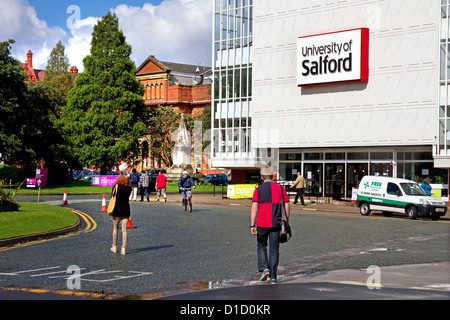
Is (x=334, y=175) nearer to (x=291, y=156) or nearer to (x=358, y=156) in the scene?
(x=358, y=156)

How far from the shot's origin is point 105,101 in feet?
232

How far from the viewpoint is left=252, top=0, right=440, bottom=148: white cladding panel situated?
43625mm

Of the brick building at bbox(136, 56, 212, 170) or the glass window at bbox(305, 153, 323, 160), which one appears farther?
the brick building at bbox(136, 56, 212, 170)

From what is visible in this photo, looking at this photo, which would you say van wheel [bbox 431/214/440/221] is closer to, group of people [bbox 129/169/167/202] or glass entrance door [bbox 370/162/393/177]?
glass entrance door [bbox 370/162/393/177]

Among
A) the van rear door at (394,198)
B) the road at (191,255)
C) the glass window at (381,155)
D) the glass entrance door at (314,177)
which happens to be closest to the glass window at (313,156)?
the glass entrance door at (314,177)

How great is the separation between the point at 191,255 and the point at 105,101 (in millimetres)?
56888

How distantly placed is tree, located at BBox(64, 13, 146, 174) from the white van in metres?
40.4

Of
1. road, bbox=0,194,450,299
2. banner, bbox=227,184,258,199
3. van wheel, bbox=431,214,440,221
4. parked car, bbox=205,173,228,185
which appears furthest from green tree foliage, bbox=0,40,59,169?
van wheel, bbox=431,214,440,221

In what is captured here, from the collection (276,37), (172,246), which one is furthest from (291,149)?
(172,246)

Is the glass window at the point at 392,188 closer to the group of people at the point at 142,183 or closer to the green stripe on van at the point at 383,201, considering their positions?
the green stripe on van at the point at 383,201

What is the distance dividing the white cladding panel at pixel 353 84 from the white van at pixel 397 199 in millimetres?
12008

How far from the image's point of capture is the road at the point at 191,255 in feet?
38.2
